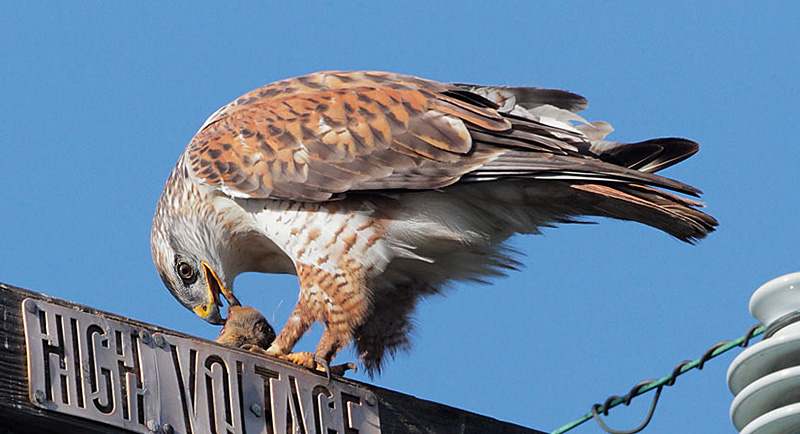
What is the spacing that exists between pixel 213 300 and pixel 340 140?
115cm

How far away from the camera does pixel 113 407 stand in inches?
136

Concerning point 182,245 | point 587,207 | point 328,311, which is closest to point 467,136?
point 587,207

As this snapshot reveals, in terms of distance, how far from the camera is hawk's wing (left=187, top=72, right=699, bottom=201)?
5.11 meters

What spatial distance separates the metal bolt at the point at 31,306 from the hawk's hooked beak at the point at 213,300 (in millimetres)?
2417

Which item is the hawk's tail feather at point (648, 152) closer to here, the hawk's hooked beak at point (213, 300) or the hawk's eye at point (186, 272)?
the hawk's hooked beak at point (213, 300)

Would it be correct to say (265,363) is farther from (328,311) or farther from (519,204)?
(519,204)

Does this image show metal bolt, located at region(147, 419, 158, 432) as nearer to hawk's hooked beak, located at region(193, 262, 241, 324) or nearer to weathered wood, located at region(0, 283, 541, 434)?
weathered wood, located at region(0, 283, 541, 434)

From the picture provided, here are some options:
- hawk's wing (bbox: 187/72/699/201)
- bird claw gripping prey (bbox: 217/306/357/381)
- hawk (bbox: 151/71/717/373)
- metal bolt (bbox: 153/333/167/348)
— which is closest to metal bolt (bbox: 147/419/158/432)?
metal bolt (bbox: 153/333/167/348)

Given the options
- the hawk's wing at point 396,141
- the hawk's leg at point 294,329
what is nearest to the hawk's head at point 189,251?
the hawk's wing at point 396,141

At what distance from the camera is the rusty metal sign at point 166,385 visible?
3.41 metres

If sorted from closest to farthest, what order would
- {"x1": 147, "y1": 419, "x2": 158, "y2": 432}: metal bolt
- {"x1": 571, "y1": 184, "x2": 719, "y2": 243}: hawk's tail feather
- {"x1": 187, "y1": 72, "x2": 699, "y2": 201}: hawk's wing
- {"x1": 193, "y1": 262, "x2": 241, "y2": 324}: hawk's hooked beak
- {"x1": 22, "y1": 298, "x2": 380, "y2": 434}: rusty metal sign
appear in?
{"x1": 22, "y1": 298, "x2": 380, "y2": 434}: rusty metal sign
{"x1": 147, "y1": 419, "x2": 158, "y2": 432}: metal bolt
{"x1": 571, "y1": 184, "x2": 719, "y2": 243}: hawk's tail feather
{"x1": 187, "y1": 72, "x2": 699, "y2": 201}: hawk's wing
{"x1": 193, "y1": 262, "x2": 241, "y2": 324}: hawk's hooked beak

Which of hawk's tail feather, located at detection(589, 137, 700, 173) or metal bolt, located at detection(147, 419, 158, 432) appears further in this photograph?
hawk's tail feather, located at detection(589, 137, 700, 173)

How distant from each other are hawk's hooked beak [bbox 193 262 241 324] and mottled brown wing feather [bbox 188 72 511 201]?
24.3 inches

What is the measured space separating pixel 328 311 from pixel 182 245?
117 centimetres
